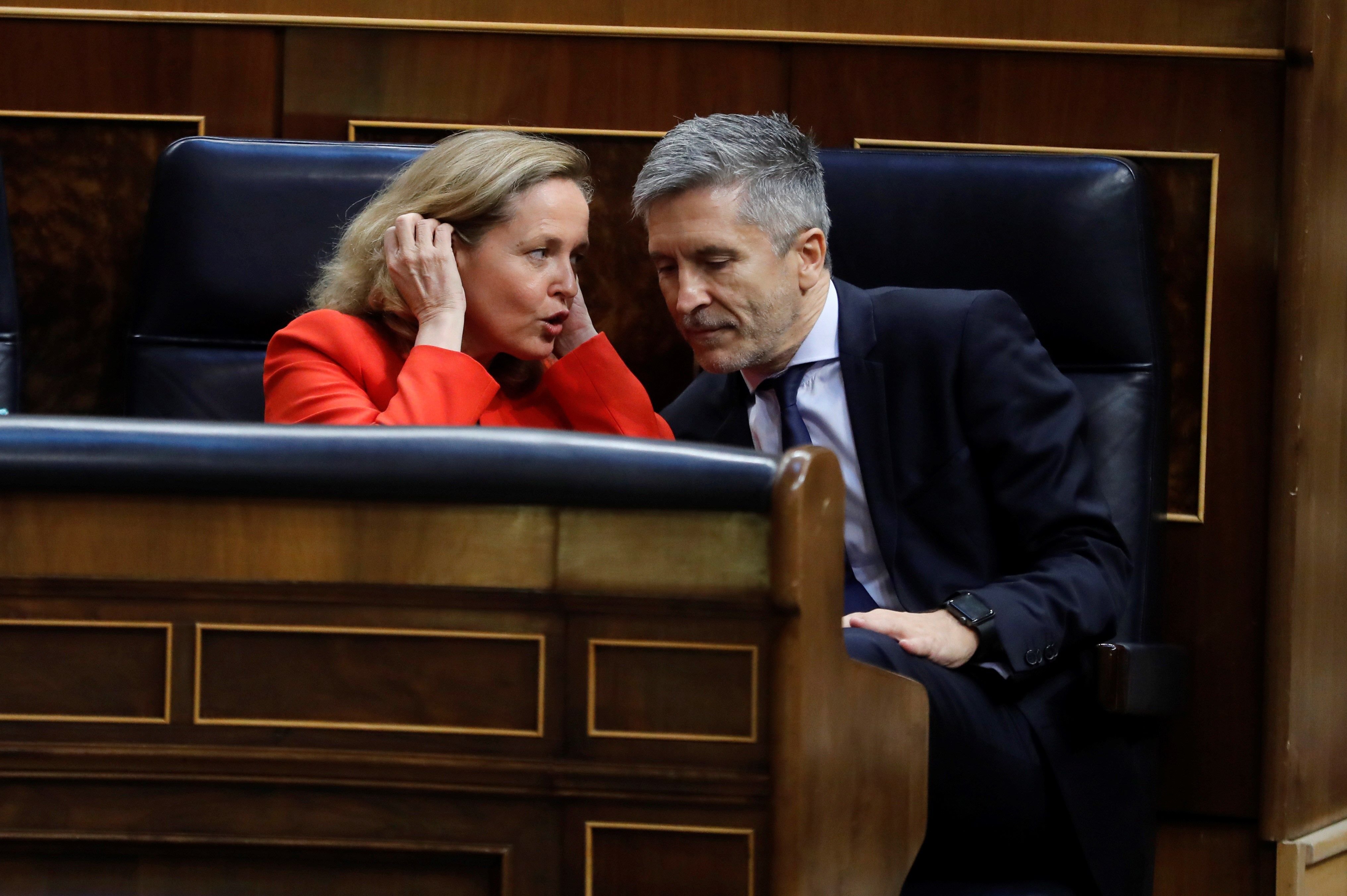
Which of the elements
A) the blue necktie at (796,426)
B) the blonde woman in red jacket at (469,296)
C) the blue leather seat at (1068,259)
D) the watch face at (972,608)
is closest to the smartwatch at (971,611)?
the watch face at (972,608)

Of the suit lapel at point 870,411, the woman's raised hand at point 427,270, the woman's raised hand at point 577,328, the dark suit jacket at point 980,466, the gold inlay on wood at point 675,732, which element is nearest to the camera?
the gold inlay on wood at point 675,732

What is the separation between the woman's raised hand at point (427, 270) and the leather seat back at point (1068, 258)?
1.42 ft

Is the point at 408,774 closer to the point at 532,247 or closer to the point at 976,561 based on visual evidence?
the point at 976,561

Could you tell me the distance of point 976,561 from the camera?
133cm

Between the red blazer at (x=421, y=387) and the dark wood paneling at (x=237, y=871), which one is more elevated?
the red blazer at (x=421, y=387)

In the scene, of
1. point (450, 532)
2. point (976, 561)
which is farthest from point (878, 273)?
point (450, 532)

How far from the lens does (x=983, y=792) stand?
1.12 meters

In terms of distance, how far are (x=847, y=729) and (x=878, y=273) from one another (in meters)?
0.84

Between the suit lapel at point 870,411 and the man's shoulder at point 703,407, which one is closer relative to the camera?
the suit lapel at point 870,411

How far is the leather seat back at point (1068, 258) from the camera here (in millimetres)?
1406

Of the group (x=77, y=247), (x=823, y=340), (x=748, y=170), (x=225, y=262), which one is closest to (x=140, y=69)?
(x=77, y=247)

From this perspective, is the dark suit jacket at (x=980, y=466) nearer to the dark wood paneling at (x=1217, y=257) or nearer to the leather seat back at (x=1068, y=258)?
the leather seat back at (x=1068, y=258)

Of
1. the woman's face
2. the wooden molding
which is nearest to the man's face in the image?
the woman's face

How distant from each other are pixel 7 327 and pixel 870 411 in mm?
1013
